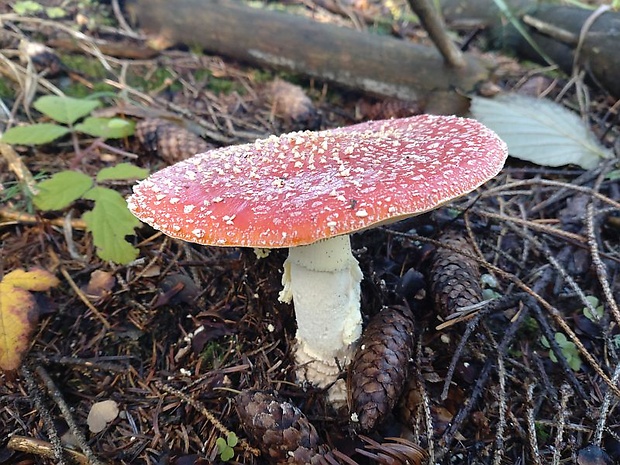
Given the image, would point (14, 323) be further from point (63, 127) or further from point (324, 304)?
point (63, 127)

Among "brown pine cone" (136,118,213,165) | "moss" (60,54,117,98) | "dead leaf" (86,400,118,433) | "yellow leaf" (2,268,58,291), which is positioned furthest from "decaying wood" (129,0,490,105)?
"dead leaf" (86,400,118,433)

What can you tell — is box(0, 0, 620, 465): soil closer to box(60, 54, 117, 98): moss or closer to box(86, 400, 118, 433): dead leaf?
box(86, 400, 118, 433): dead leaf

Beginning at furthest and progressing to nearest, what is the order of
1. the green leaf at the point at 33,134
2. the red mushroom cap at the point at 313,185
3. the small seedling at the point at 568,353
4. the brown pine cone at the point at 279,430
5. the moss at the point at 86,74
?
the moss at the point at 86,74, the green leaf at the point at 33,134, the small seedling at the point at 568,353, the brown pine cone at the point at 279,430, the red mushroom cap at the point at 313,185

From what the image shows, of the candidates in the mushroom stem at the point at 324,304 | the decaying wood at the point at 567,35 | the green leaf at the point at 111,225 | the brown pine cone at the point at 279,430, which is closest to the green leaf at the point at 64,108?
the green leaf at the point at 111,225

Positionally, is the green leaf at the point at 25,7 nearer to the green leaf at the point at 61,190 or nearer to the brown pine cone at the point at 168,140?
the brown pine cone at the point at 168,140

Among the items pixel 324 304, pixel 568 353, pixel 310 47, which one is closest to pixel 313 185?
pixel 324 304

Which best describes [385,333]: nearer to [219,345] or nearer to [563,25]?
[219,345]
